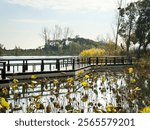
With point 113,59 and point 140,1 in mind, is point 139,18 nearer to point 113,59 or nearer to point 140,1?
point 140,1

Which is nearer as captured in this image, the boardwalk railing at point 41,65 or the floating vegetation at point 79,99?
the floating vegetation at point 79,99

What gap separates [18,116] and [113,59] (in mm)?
33664

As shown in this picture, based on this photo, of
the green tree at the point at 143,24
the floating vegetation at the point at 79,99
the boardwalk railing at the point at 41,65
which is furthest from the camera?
the green tree at the point at 143,24

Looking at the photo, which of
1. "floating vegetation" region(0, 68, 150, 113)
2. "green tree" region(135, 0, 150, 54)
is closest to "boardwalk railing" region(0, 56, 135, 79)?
"floating vegetation" region(0, 68, 150, 113)

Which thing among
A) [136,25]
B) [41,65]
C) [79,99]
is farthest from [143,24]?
[79,99]

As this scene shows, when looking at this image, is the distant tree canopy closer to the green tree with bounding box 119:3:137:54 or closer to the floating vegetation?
the green tree with bounding box 119:3:137:54

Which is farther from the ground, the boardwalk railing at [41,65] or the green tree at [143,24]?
the green tree at [143,24]

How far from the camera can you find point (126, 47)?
46875mm

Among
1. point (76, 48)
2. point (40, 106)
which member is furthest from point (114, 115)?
point (76, 48)

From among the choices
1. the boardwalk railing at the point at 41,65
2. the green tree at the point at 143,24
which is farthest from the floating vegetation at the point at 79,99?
the green tree at the point at 143,24

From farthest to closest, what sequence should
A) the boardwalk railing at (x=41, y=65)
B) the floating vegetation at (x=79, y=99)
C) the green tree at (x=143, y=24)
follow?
the green tree at (x=143, y=24) → the boardwalk railing at (x=41, y=65) → the floating vegetation at (x=79, y=99)

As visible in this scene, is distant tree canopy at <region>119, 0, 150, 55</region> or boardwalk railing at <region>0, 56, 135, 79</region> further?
distant tree canopy at <region>119, 0, 150, 55</region>

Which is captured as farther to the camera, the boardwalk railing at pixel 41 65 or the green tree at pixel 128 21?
the green tree at pixel 128 21

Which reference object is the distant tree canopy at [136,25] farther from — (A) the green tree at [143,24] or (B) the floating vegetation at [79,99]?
(B) the floating vegetation at [79,99]
